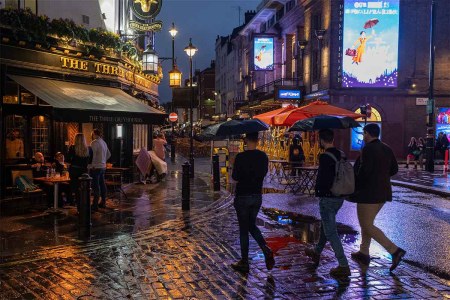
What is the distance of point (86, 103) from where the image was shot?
13305 mm

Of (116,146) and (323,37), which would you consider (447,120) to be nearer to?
(323,37)

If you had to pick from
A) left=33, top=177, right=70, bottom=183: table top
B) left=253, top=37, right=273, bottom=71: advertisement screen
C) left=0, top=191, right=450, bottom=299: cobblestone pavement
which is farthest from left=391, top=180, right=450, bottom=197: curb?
left=253, top=37, right=273, bottom=71: advertisement screen

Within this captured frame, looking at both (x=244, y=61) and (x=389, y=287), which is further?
(x=244, y=61)

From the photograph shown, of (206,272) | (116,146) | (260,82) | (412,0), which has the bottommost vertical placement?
(206,272)

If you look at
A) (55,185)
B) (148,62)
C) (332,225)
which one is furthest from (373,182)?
(148,62)

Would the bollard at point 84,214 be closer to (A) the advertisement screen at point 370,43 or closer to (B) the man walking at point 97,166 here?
(B) the man walking at point 97,166

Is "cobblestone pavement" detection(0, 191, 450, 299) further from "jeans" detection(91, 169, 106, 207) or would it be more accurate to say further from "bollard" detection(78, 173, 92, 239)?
"jeans" detection(91, 169, 106, 207)

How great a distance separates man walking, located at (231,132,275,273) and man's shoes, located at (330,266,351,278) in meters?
0.78

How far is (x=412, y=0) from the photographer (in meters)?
30.3

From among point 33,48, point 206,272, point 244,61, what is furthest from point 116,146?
point 244,61

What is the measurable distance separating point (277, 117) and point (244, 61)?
4000cm

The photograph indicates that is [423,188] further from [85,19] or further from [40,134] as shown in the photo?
[85,19]

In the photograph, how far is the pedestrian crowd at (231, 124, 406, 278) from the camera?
6246 mm

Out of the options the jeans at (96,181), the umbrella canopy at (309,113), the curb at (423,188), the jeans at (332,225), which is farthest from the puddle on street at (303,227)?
the umbrella canopy at (309,113)
